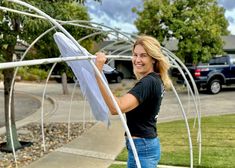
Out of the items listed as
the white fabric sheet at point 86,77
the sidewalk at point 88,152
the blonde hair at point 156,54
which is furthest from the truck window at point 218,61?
the blonde hair at point 156,54

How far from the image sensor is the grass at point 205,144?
6.57 m

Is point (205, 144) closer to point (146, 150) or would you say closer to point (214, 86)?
point (146, 150)

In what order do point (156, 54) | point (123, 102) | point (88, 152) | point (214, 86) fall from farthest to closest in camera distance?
point (214, 86) < point (88, 152) < point (156, 54) < point (123, 102)

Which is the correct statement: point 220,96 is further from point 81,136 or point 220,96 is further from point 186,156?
point 186,156

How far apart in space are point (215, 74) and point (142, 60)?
15.4m

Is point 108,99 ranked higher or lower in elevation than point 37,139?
higher

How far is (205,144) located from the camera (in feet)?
25.8

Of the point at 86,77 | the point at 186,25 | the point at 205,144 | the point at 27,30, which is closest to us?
the point at 86,77

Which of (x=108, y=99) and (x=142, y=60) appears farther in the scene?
(x=142, y=60)

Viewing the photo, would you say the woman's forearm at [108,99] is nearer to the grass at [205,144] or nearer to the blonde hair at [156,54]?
the blonde hair at [156,54]

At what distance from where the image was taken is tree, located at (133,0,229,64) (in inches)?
771

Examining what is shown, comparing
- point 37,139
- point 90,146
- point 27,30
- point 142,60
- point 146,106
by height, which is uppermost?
point 27,30

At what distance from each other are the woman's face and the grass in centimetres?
352

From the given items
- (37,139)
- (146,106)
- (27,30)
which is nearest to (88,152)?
(37,139)
